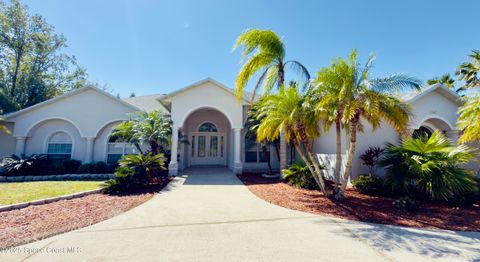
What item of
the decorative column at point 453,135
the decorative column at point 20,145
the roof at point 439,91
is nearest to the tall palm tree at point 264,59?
the roof at point 439,91

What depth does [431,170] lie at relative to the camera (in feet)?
24.1

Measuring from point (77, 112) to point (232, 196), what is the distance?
13.5 m

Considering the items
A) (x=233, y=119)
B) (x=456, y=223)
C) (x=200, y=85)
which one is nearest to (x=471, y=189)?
(x=456, y=223)

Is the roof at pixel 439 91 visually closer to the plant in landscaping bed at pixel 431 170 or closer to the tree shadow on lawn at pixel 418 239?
the plant in landscaping bed at pixel 431 170

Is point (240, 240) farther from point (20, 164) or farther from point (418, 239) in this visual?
point (20, 164)

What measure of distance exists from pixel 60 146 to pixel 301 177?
16.5 meters

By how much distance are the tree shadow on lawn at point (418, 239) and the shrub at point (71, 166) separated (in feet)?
49.1

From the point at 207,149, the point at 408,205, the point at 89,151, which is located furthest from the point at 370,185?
the point at 89,151

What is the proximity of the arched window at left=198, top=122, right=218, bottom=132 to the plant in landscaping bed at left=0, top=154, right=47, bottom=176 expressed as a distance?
34.1 ft

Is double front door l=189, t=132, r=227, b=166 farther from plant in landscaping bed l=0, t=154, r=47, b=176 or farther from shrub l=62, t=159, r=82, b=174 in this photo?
plant in landscaping bed l=0, t=154, r=47, b=176

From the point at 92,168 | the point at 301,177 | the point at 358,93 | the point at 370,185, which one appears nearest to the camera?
the point at 358,93

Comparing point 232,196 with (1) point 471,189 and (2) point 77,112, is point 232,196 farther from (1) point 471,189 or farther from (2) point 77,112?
(2) point 77,112

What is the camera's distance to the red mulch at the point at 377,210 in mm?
5809

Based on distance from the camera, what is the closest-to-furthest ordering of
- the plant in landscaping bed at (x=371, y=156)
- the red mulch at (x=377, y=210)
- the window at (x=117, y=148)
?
the red mulch at (x=377, y=210), the plant in landscaping bed at (x=371, y=156), the window at (x=117, y=148)
